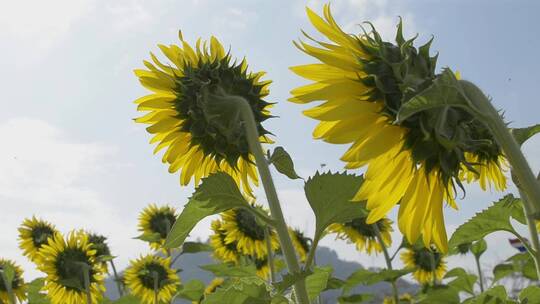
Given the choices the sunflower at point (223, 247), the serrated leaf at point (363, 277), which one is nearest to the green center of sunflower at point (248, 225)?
the sunflower at point (223, 247)

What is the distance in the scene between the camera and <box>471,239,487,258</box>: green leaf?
18.2 ft

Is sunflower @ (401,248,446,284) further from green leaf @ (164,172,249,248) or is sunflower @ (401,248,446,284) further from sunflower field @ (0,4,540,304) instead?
green leaf @ (164,172,249,248)

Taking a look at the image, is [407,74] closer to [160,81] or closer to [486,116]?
[486,116]

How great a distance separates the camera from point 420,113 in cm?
147

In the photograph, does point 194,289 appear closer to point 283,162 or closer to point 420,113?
point 283,162

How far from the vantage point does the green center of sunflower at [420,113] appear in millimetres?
1398

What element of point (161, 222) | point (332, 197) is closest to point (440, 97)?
point (332, 197)

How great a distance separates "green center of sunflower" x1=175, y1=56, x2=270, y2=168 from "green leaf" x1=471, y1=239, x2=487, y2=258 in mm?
3671

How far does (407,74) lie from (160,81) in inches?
47.5

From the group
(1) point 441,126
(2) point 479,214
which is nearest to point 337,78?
(1) point 441,126

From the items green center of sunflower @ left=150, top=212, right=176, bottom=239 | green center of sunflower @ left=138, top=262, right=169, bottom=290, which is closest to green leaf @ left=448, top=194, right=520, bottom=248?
green center of sunflower @ left=138, top=262, right=169, bottom=290

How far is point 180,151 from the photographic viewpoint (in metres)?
2.47

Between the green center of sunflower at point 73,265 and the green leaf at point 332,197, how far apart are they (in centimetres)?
376

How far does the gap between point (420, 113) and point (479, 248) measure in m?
A: 4.54
